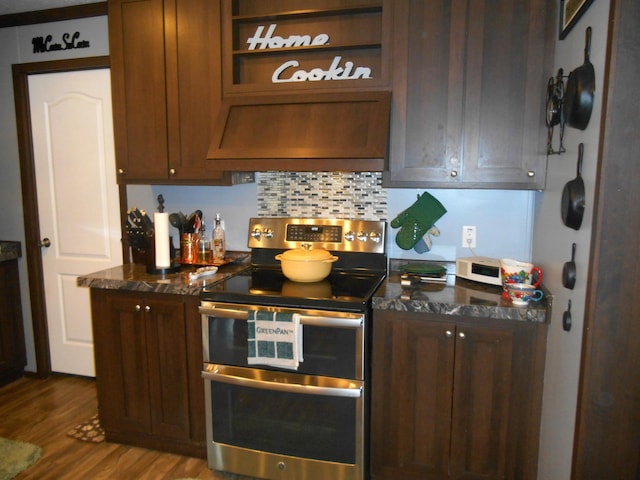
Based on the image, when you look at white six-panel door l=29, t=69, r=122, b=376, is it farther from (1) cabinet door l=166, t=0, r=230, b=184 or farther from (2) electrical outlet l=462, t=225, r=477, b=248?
(2) electrical outlet l=462, t=225, r=477, b=248

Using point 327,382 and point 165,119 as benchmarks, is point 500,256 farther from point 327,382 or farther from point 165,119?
point 165,119

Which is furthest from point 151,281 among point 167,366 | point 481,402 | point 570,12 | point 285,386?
point 570,12

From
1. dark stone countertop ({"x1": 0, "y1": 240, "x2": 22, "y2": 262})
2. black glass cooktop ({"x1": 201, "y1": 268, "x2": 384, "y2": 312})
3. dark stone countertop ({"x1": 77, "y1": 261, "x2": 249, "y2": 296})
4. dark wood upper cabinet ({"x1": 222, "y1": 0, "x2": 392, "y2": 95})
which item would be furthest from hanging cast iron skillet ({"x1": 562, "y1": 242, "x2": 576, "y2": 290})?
dark stone countertop ({"x1": 0, "y1": 240, "x2": 22, "y2": 262})

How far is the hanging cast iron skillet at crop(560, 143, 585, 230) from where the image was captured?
1503mm

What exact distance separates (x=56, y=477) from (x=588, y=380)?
2377 mm

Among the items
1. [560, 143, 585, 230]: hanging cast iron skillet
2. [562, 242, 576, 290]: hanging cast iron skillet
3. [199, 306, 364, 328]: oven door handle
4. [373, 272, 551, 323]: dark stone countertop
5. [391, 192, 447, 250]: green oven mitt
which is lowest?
[199, 306, 364, 328]: oven door handle

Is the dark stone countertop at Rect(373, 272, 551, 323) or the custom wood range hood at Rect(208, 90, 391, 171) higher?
the custom wood range hood at Rect(208, 90, 391, 171)

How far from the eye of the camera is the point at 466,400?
2.00m

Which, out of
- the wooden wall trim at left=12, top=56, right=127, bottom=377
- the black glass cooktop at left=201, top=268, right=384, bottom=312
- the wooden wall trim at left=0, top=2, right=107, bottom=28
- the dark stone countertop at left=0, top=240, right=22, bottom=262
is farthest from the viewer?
the dark stone countertop at left=0, top=240, right=22, bottom=262

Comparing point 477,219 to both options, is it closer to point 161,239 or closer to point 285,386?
point 285,386

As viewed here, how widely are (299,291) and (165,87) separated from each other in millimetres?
1334

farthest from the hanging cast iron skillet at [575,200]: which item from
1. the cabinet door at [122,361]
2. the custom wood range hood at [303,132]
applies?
the cabinet door at [122,361]

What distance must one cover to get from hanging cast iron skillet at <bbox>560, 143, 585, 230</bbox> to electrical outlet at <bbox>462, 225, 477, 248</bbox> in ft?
2.72

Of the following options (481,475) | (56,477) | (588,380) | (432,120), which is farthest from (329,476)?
(432,120)
